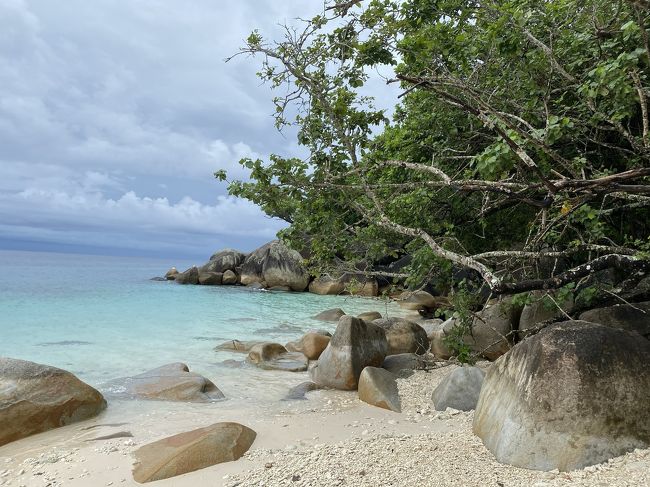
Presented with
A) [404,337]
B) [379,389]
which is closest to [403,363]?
[404,337]

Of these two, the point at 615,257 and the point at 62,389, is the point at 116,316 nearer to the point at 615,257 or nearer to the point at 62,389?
the point at 62,389

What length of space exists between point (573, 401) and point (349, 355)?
4535 millimetres

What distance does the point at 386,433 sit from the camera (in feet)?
16.7

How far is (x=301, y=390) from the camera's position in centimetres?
770

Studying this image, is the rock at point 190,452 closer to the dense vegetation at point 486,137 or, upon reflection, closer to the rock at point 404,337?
the dense vegetation at point 486,137

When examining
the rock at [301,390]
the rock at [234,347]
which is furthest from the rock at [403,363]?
the rock at [234,347]

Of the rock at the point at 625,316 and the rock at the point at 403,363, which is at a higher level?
the rock at the point at 625,316

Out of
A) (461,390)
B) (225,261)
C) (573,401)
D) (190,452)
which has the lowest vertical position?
(190,452)

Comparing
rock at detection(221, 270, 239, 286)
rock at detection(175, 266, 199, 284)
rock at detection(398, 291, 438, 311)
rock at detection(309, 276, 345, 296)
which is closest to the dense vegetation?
rock at detection(398, 291, 438, 311)

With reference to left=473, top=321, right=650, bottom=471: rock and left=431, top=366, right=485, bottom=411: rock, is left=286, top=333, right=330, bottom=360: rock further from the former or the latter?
left=473, top=321, right=650, bottom=471: rock

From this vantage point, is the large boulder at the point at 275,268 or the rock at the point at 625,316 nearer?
the rock at the point at 625,316

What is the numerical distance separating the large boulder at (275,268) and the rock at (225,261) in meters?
1.39

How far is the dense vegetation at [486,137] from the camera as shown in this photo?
13.4 feet

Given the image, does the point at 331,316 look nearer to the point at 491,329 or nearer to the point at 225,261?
the point at 491,329
